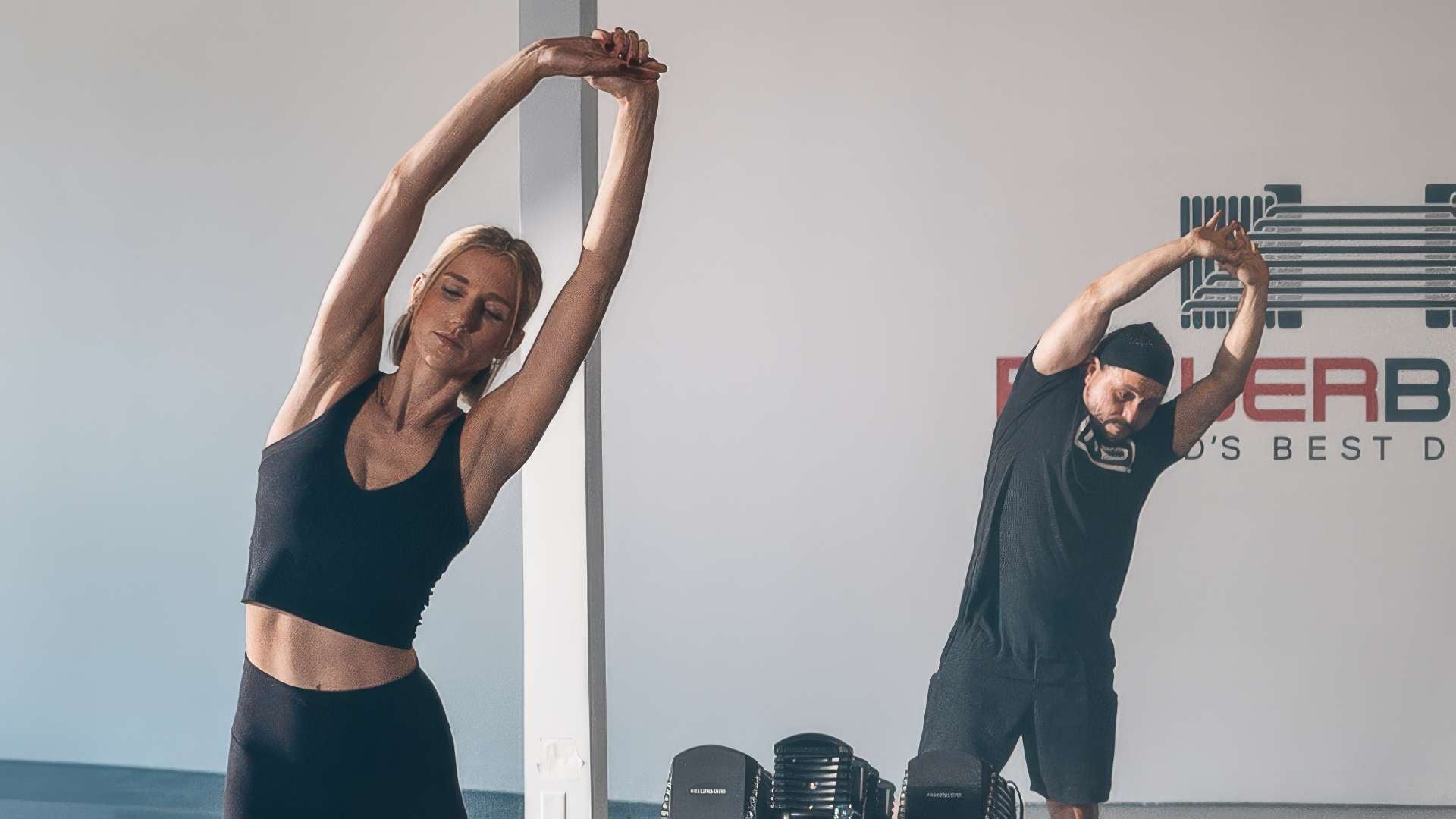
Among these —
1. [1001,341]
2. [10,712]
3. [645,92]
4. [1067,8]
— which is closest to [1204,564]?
[1001,341]

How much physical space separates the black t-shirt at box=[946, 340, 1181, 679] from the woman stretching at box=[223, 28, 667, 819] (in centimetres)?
211

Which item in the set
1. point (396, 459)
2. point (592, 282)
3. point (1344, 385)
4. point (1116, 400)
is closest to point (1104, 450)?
point (1116, 400)

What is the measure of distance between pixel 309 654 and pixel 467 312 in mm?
541

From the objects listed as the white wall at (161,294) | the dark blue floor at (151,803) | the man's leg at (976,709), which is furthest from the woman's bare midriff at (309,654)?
the white wall at (161,294)

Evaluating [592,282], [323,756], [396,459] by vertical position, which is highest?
[592,282]

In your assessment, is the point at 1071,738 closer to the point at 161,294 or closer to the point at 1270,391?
the point at 1270,391

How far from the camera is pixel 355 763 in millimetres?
1791

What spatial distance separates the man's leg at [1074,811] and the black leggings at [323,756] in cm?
247

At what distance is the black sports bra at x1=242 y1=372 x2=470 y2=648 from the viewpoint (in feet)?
5.84

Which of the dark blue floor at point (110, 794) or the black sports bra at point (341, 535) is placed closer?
the black sports bra at point (341, 535)

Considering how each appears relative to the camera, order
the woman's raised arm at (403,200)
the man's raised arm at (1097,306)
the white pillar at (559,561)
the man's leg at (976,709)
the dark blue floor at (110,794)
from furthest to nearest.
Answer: the dark blue floor at (110,794) → the man's raised arm at (1097,306) → the man's leg at (976,709) → the white pillar at (559,561) → the woman's raised arm at (403,200)

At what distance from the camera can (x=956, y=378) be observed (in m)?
4.18

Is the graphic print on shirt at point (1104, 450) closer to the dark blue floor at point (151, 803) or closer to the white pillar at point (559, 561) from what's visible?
the dark blue floor at point (151, 803)

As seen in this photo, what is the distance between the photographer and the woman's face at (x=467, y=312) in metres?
1.89
